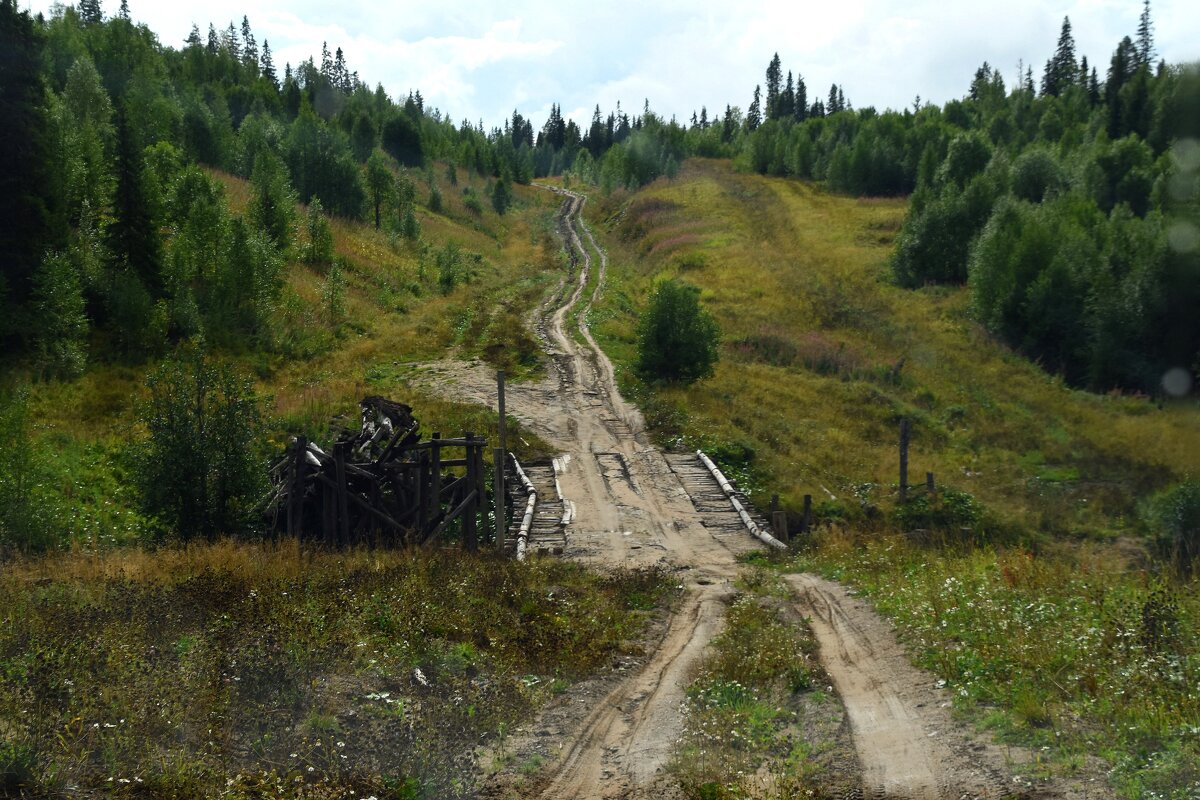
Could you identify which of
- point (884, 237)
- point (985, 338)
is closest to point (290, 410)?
point (985, 338)

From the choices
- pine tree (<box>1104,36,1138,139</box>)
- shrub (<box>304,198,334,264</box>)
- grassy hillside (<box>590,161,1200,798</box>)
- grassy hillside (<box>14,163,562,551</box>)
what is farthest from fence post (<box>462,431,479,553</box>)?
pine tree (<box>1104,36,1138,139</box>)

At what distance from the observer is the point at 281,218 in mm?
46125

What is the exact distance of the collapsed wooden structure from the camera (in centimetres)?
1797

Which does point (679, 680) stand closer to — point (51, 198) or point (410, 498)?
point (410, 498)

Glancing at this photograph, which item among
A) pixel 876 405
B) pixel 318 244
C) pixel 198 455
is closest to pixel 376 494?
pixel 198 455

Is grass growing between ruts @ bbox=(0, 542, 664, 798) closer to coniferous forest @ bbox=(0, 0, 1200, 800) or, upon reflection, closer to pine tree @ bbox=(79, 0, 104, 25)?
coniferous forest @ bbox=(0, 0, 1200, 800)

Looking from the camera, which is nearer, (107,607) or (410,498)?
(107,607)

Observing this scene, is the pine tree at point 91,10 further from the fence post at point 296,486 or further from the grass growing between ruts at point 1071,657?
the grass growing between ruts at point 1071,657

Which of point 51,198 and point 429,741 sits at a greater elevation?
point 51,198

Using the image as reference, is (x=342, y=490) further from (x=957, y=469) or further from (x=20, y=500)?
(x=957, y=469)

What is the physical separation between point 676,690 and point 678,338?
23.7 meters

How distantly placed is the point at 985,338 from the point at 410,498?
132 ft

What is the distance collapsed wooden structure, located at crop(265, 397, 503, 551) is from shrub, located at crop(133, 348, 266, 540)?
0.91 meters

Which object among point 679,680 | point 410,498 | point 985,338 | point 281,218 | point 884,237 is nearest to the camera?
point 679,680
